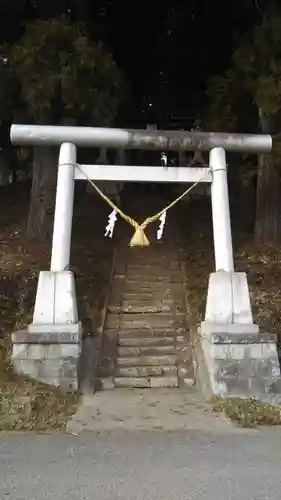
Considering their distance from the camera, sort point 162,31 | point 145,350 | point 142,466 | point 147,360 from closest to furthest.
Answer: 1. point 142,466
2. point 147,360
3. point 145,350
4. point 162,31

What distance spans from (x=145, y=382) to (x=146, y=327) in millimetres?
1409

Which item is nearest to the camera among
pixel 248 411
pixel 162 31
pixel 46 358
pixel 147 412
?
pixel 248 411

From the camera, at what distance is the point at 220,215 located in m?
8.20

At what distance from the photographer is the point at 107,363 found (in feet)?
27.6

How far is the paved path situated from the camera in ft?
14.4

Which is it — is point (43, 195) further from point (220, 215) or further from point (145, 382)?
point (145, 382)

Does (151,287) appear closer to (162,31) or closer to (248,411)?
(248,411)

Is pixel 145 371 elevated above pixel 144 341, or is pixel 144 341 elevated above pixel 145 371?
pixel 144 341

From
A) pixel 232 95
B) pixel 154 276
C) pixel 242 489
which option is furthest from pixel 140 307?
pixel 242 489

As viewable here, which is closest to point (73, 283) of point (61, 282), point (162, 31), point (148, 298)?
point (61, 282)

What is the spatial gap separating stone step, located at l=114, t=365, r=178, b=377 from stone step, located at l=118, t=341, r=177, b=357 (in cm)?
35

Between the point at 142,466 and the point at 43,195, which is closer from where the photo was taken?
the point at 142,466

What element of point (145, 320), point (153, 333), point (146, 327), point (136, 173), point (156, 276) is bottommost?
point (153, 333)

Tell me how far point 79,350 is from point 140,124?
43.8ft
